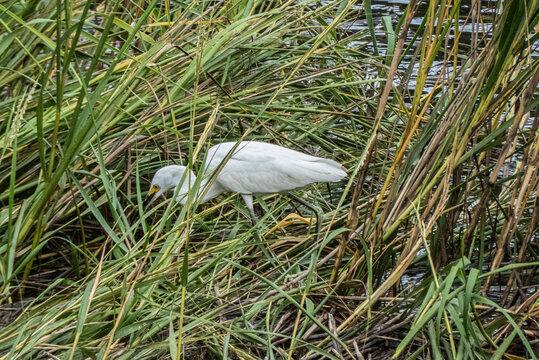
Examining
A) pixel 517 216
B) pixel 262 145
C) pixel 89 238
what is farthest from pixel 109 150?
pixel 517 216

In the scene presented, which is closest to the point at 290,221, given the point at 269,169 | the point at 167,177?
the point at 269,169

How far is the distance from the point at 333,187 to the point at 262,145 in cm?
53

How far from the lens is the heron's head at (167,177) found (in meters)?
2.66

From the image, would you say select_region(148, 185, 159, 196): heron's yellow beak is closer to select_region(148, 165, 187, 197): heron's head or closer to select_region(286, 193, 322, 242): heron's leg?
select_region(148, 165, 187, 197): heron's head

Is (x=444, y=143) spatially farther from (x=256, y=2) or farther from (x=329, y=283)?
(x=256, y=2)

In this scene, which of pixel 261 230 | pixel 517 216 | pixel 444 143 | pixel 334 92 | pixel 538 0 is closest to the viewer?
pixel 538 0

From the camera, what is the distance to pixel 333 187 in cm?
327

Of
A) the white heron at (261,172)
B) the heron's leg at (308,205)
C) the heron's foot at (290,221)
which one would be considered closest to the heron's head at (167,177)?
the white heron at (261,172)

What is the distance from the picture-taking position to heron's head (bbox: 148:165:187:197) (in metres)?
2.66

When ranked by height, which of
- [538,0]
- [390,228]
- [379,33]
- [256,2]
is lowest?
[379,33]

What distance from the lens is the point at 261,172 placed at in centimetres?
277

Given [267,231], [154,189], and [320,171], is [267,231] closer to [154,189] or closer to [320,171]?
[320,171]

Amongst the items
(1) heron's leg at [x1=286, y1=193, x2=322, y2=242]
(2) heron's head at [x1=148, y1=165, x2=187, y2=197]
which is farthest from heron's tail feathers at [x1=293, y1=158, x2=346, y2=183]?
(2) heron's head at [x1=148, y1=165, x2=187, y2=197]

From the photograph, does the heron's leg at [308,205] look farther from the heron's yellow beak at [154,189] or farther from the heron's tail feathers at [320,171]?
the heron's yellow beak at [154,189]
